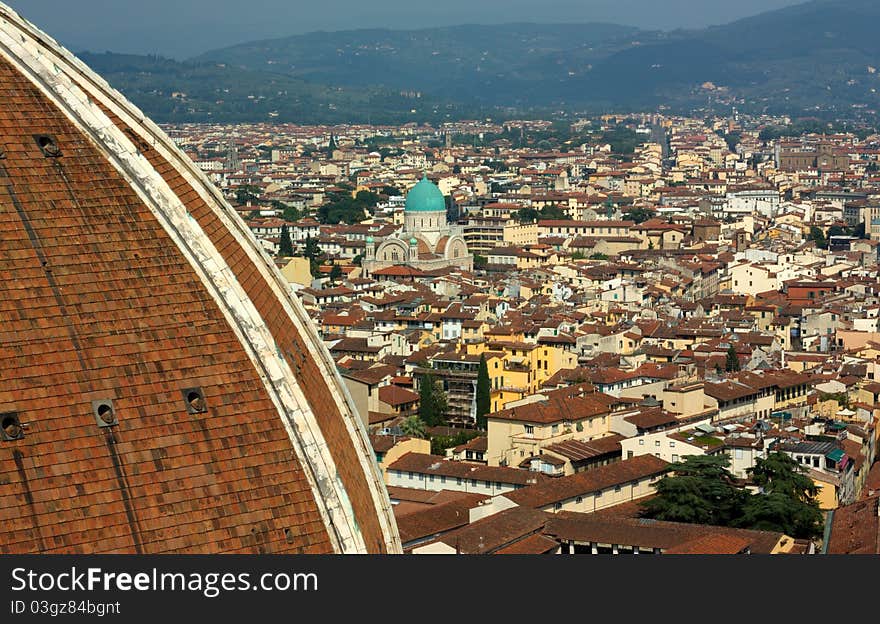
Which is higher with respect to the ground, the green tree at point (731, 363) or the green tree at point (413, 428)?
the green tree at point (413, 428)

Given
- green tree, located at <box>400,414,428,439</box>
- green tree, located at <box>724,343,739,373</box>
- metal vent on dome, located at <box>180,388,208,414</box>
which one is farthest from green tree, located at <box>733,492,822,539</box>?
metal vent on dome, located at <box>180,388,208,414</box>

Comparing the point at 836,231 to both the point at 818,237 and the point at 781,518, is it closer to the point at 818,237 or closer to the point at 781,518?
the point at 818,237

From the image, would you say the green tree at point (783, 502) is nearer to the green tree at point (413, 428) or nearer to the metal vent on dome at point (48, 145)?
the green tree at point (413, 428)

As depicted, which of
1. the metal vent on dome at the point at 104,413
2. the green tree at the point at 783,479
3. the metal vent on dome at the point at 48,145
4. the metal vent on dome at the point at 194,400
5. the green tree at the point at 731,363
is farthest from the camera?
the green tree at the point at 731,363

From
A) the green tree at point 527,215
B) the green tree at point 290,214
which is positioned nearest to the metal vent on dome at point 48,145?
the green tree at point 527,215

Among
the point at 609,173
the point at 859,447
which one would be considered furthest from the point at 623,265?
the point at 609,173

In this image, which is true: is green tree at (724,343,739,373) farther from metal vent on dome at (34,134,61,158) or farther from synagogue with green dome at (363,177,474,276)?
metal vent on dome at (34,134,61,158)

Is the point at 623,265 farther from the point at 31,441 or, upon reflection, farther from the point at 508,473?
the point at 31,441
